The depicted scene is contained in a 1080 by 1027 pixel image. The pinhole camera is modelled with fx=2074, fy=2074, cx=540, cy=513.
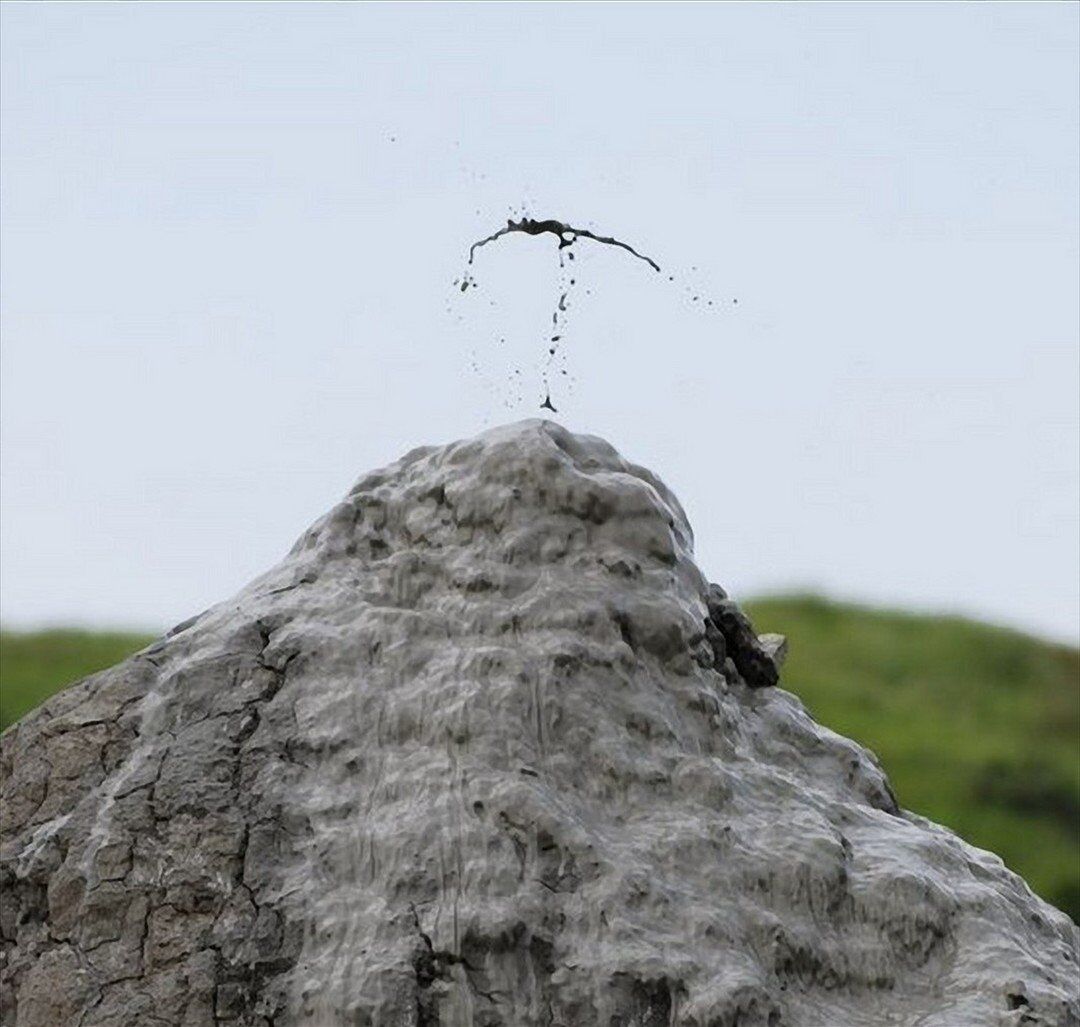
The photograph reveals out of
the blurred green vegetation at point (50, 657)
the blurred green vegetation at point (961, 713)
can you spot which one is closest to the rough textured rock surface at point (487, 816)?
the blurred green vegetation at point (961, 713)

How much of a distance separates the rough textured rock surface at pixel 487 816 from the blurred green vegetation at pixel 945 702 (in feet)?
26.6

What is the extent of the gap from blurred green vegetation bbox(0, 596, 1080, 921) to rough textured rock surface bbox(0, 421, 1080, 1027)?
810 centimetres

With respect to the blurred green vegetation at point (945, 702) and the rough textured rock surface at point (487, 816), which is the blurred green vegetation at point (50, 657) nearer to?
the blurred green vegetation at point (945, 702)

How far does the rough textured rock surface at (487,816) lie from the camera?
12.4ft

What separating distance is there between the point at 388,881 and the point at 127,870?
1.89 feet

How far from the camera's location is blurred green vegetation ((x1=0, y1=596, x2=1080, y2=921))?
1293 centimetres

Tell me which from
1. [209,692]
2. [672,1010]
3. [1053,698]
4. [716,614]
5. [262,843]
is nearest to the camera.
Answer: [672,1010]

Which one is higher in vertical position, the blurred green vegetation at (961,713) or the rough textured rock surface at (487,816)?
the rough textured rock surface at (487,816)

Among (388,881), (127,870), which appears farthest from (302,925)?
(127,870)

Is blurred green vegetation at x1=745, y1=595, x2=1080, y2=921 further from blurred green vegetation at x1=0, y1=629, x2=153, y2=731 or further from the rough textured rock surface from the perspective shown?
the rough textured rock surface

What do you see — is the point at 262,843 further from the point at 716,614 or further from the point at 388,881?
the point at 716,614

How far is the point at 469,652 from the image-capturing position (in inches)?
164

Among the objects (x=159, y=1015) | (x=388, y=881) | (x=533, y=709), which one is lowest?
(x=159, y=1015)

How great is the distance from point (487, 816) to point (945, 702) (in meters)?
11.3
